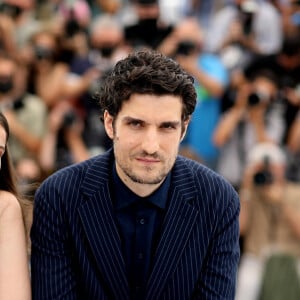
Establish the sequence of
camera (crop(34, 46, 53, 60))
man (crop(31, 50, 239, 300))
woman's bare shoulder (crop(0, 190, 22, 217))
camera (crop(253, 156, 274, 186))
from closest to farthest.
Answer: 1. man (crop(31, 50, 239, 300))
2. woman's bare shoulder (crop(0, 190, 22, 217))
3. camera (crop(253, 156, 274, 186))
4. camera (crop(34, 46, 53, 60))

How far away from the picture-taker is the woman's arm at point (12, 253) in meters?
2.91

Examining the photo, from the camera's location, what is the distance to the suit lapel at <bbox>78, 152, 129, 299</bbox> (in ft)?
9.41

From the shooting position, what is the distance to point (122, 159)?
2785 millimetres

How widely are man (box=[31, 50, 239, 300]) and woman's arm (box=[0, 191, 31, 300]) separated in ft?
0.17

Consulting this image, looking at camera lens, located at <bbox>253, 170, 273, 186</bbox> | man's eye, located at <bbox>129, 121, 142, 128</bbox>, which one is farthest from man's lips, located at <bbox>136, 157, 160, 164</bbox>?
camera lens, located at <bbox>253, 170, 273, 186</bbox>

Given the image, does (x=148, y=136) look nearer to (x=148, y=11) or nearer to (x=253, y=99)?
(x=253, y=99)

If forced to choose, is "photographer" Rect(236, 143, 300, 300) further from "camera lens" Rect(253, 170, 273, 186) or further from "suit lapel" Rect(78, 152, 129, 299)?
"suit lapel" Rect(78, 152, 129, 299)

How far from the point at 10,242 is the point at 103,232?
13.7 inches

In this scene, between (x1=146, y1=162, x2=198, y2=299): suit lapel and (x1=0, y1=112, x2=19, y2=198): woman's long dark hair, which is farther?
(x1=0, y1=112, x2=19, y2=198): woman's long dark hair

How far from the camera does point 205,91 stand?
5.91 metres

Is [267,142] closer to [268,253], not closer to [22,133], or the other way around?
[268,253]

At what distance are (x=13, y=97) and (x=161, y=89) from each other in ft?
10.6

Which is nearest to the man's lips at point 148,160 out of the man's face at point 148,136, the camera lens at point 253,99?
the man's face at point 148,136

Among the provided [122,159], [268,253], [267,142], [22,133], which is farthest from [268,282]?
[122,159]
